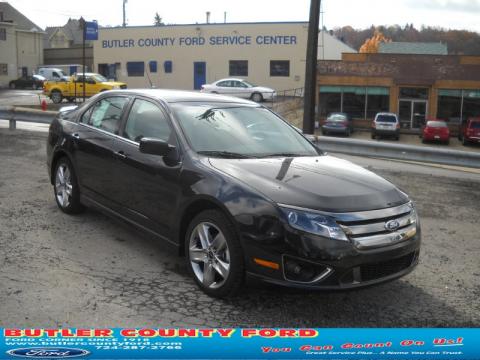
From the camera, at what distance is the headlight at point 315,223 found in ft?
11.7

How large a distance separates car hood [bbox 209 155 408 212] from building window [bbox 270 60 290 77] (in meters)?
43.2

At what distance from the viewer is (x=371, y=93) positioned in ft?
138

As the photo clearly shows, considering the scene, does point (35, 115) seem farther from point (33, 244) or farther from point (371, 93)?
point (371, 93)

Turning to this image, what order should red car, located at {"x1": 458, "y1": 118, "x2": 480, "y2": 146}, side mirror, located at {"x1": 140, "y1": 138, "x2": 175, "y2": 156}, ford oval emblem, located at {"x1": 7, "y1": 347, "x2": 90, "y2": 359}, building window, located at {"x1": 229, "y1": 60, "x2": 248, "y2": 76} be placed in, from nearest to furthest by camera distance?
ford oval emblem, located at {"x1": 7, "y1": 347, "x2": 90, "y2": 359} < side mirror, located at {"x1": 140, "y1": 138, "x2": 175, "y2": 156} < red car, located at {"x1": 458, "y1": 118, "x2": 480, "y2": 146} < building window, located at {"x1": 229, "y1": 60, "x2": 248, "y2": 76}

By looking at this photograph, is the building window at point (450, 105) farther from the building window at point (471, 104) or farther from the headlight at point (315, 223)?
the headlight at point (315, 223)

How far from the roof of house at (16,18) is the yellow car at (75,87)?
37.2 metres

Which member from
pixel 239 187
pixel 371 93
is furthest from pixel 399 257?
pixel 371 93

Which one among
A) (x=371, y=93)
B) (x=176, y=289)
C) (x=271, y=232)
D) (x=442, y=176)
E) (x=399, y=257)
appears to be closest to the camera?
(x=271, y=232)

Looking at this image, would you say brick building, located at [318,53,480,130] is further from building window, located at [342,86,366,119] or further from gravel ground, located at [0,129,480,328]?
gravel ground, located at [0,129,480,328]

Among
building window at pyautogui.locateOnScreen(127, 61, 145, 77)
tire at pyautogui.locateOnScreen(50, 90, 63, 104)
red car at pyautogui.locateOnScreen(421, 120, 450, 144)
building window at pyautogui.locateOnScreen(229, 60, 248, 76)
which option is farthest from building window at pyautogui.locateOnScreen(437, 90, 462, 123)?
building window at pyautogui.locateOnScreen(127, 61, 145, 77)

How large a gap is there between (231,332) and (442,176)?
7965 mm

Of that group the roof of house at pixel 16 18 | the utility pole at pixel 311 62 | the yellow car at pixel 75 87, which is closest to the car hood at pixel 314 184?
the utility pole at pixel 311 62

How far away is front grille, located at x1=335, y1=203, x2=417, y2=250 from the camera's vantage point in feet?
11.8

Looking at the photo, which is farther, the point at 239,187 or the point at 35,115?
the point at 35,115
